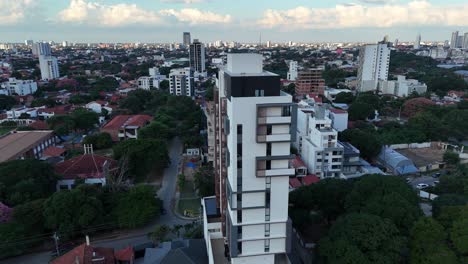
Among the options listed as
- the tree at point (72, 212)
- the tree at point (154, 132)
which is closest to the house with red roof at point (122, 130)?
the tree at point (154, 132)

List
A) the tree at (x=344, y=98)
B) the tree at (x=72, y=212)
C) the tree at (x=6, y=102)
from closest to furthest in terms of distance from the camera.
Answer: the tree at (x=72, y=212)
the tree at (x=6, y=102)
the tree at (x=344, y=98)

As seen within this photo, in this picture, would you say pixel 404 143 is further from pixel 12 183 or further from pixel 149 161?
pixel 12 183

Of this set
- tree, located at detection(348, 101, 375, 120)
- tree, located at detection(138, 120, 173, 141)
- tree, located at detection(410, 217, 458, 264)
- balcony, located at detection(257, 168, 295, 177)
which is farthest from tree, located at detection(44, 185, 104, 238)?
tree, located at detection(348, 101, 375, 120)

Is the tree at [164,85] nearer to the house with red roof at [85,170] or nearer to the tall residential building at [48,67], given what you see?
the tall residential building at [48,67]

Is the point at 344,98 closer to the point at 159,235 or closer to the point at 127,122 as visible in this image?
the point at 127,122

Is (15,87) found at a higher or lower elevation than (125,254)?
higher

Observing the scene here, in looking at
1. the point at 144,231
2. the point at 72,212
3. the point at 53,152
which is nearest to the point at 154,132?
the point at 53,152

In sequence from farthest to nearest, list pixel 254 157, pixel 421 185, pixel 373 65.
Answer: pixel 373 65
pixel 421 185
pixel 254 157
